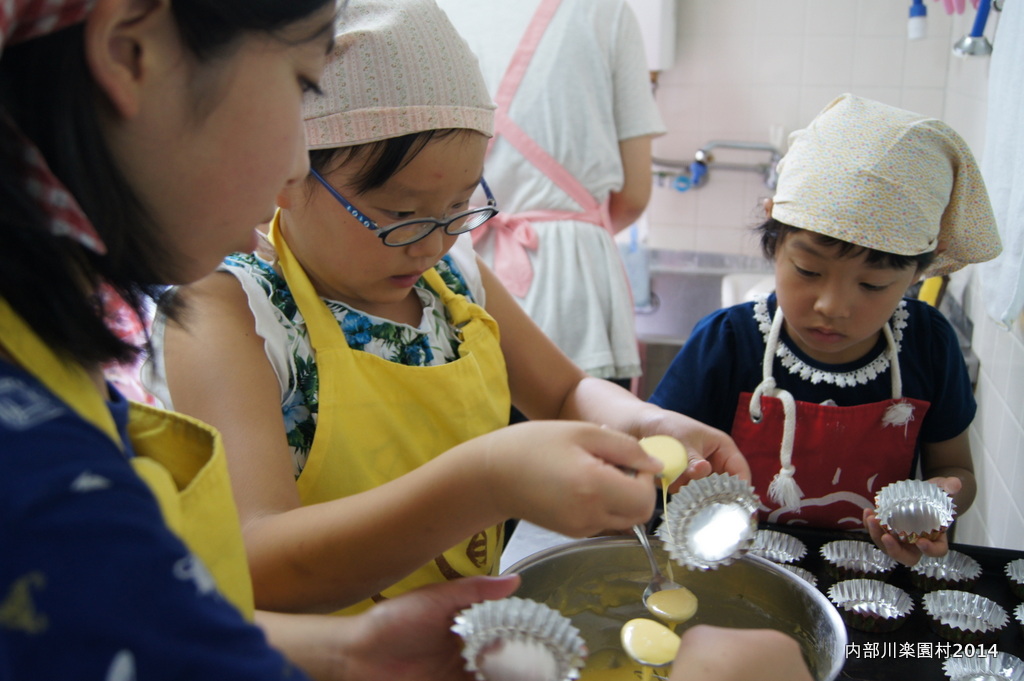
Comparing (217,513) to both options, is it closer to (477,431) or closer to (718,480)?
(477,431)

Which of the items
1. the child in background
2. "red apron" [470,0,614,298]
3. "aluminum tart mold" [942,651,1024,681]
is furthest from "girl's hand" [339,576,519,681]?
"red apron" [470,0,614,298]

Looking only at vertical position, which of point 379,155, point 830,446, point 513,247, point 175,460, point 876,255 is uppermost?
point 379,155

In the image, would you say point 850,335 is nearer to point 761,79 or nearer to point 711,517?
point 711,517

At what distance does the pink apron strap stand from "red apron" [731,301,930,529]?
723 millimetres

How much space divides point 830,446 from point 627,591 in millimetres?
521

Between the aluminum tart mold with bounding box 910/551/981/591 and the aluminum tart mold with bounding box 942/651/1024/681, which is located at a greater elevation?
the aluminum tart mold with bounding box 942/651/1024/681

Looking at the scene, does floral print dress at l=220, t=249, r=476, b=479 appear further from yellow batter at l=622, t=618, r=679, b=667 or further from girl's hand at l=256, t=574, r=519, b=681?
yellow batter at l=622, t=618, r=679, b=667

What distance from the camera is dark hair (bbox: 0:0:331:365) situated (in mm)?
399

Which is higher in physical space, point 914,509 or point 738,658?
point 738,658

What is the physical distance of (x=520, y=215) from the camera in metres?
1.95

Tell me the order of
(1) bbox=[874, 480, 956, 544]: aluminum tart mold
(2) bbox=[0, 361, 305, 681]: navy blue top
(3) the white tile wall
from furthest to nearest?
(3) the white tile wall < (1) bbox=[874, 480, 956, 544]: aluminum tart mold < (2) bbox=[0, 361, 305, 681]: navy blue top

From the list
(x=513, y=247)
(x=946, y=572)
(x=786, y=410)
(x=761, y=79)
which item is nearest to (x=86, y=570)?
(x=946, y=572)

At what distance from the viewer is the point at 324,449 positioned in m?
0.90

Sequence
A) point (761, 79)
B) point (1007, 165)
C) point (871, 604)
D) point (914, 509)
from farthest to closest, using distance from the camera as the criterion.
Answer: point (761, 79), point (1007, 165), point (914, 509), point (871, 604)
